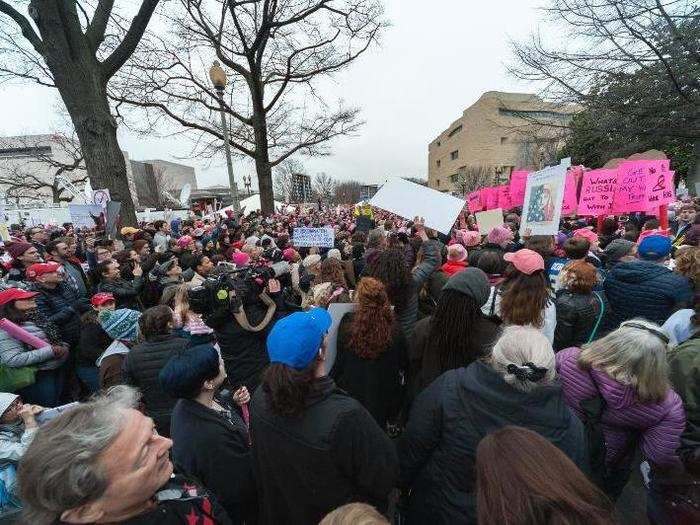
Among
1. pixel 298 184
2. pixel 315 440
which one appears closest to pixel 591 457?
pixel 315 440

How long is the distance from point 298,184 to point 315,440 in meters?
66.0

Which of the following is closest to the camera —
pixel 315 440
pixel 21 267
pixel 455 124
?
pixel 315 440

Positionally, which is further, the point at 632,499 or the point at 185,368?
the point at 632,499

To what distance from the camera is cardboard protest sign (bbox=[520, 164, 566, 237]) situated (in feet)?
14.6

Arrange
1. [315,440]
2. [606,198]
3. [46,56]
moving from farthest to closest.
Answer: [46,56], [606,198], [315,440]

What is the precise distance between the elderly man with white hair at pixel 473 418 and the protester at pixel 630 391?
0.45m

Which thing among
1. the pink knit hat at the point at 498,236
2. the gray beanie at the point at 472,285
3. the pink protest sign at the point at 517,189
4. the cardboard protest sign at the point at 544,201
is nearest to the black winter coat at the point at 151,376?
the gray beanie at the point at 472,285

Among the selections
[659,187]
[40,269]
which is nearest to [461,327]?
[40,269]

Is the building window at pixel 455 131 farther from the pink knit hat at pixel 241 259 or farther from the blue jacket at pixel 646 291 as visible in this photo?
the blue jacket at pixel 646 291

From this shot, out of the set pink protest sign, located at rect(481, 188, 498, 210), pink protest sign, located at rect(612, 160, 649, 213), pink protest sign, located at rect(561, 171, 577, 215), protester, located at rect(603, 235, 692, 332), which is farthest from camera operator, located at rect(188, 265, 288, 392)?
pink protest sign, located at rect(481, 188, 498, 210)

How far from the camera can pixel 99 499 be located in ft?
3.28

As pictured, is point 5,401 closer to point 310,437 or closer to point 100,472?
point 100,472

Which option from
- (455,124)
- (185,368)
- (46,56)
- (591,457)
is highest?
(455,124)

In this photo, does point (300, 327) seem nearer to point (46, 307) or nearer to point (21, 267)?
point (46, 307)
